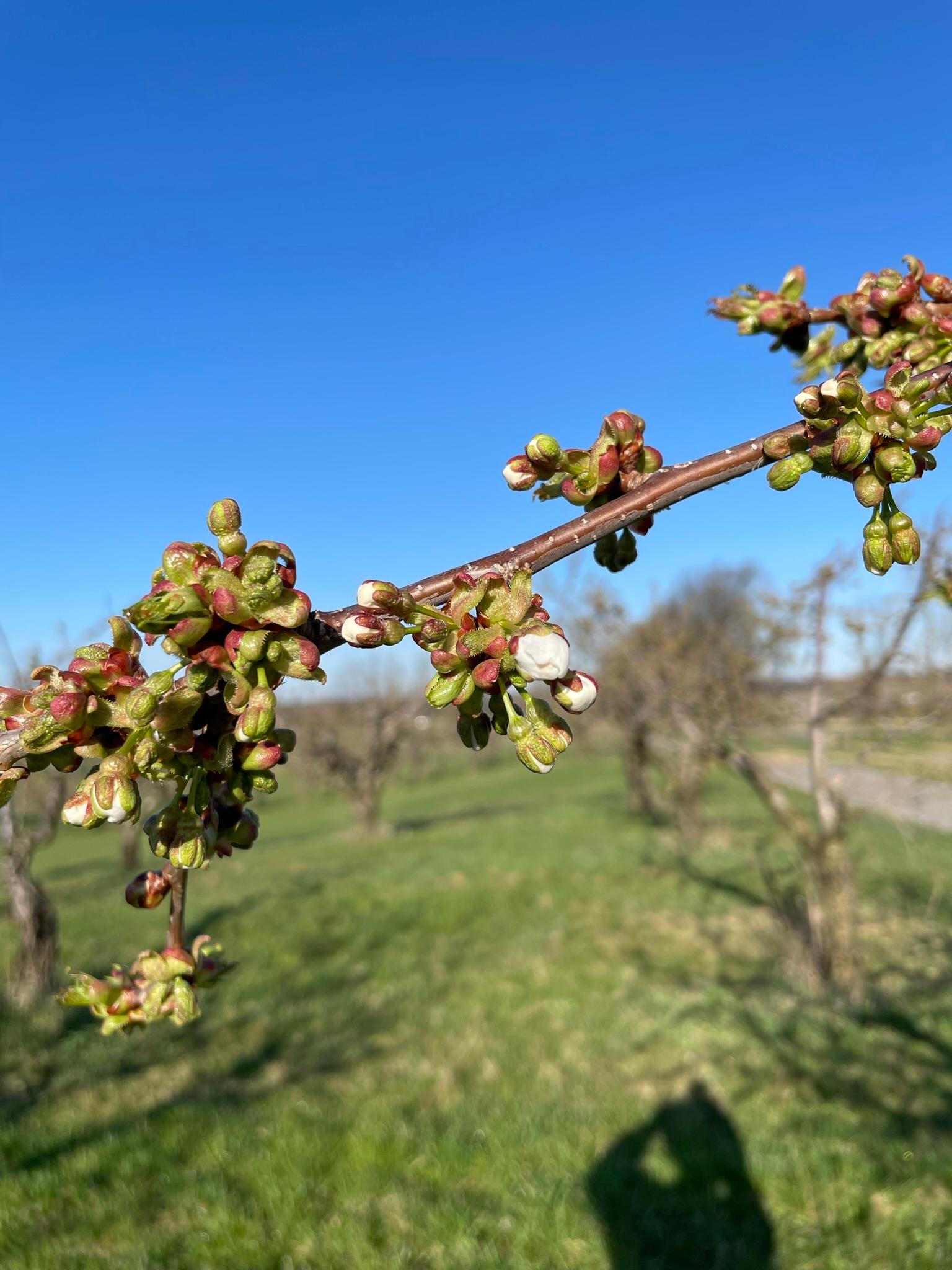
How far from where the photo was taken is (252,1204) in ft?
14.3

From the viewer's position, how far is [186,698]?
89 cm

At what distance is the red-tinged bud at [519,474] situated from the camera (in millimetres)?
1216

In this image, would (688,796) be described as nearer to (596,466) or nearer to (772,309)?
(772,309)

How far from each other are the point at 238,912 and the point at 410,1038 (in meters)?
5.99

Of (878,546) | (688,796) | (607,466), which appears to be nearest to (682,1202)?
(878,546)

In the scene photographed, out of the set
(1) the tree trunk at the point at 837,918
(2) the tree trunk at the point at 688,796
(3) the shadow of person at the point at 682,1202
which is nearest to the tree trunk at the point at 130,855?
(2) the tree trunk at the point at 688,796

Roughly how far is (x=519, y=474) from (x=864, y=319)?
0.93 m

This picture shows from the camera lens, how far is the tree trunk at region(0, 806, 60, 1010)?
326 inches

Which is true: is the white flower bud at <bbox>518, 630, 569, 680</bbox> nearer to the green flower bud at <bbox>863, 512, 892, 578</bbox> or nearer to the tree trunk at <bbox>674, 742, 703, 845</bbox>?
the green flower bud at <bbox>863, 512, 892, 578</bbox>

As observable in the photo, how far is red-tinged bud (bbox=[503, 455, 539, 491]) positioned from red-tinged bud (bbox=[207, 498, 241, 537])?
43cm

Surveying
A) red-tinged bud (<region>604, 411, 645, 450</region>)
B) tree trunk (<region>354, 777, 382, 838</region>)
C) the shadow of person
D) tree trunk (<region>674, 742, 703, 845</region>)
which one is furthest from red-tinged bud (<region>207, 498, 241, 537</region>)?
tree trunk (<region>354, 777, 382, 838</region>)

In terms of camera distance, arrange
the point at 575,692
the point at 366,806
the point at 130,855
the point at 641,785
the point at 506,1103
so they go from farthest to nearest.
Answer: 1. the point at 366,806
2. the point at 130,855
3. the point at 641,785
4. the point at 506,1103
5. the point at 575,692

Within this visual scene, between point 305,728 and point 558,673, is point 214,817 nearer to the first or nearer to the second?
point 558,673

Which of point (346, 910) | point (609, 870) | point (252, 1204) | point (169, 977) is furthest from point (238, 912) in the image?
point (169, 977)
